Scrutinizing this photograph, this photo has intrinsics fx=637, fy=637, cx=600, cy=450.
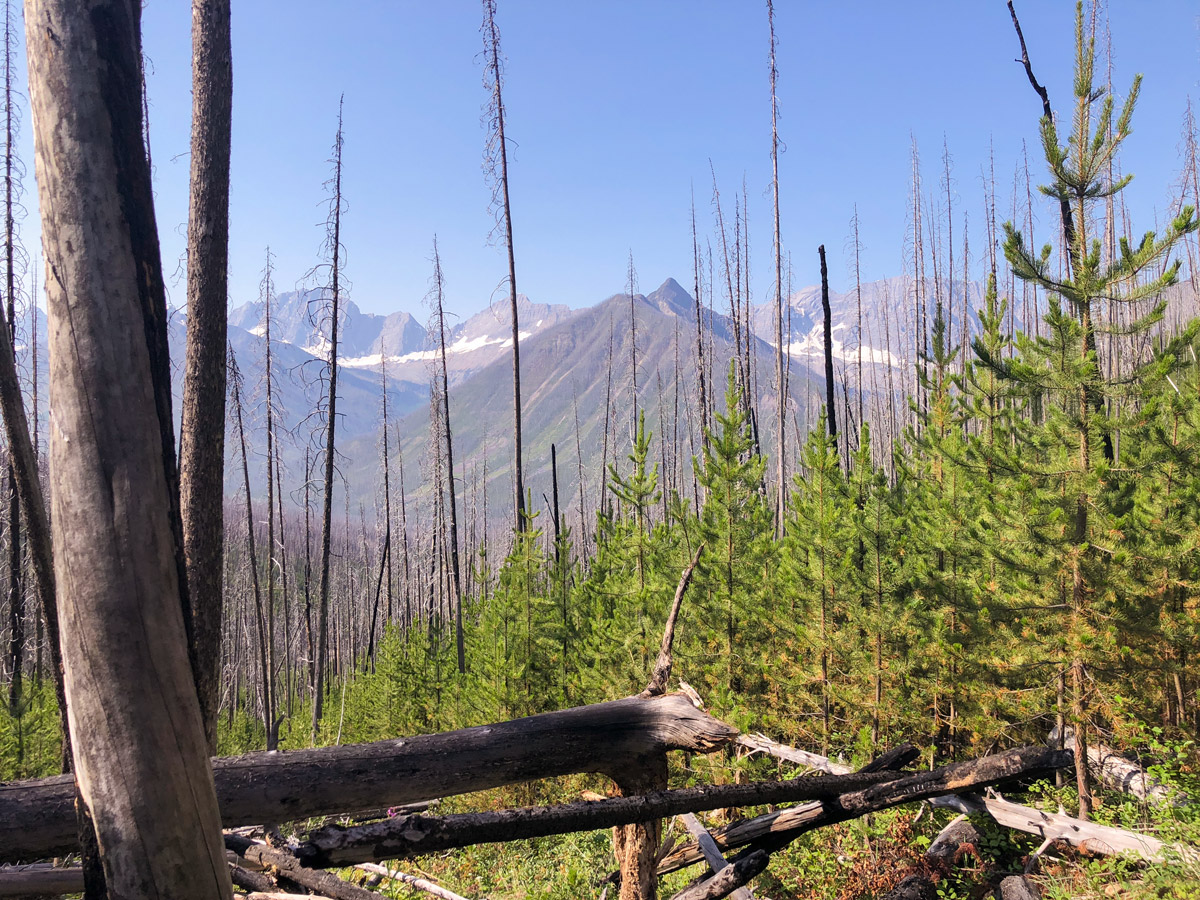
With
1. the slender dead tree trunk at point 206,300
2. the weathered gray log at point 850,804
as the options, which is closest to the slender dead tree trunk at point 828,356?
the weathered gray log at point 850,804

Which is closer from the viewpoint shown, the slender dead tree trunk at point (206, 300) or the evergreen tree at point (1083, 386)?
the slender dead tree trunk at point (206, 300)

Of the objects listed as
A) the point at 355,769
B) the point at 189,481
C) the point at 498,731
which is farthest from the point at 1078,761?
the point at 189,481

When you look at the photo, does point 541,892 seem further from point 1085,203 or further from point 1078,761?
point 1085,203

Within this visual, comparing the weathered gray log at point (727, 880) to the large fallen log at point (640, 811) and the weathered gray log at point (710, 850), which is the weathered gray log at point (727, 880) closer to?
the weathered gray log at point (710, 850)

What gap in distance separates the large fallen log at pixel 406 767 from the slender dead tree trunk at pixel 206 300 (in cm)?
131

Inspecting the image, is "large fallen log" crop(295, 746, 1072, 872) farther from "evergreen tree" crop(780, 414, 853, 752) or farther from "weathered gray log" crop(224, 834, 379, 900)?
"evergreen tree" crop(780, 414, 853, 752)

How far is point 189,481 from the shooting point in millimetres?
3863

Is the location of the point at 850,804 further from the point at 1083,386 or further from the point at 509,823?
the point at 1083,386

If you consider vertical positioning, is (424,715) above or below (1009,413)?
below

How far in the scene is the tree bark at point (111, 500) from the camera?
1536 millimetres

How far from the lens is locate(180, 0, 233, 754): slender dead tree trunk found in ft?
12.7

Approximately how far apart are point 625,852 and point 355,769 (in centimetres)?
174

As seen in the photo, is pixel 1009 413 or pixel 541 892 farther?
pixel 1009 413

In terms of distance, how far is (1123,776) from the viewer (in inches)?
255
